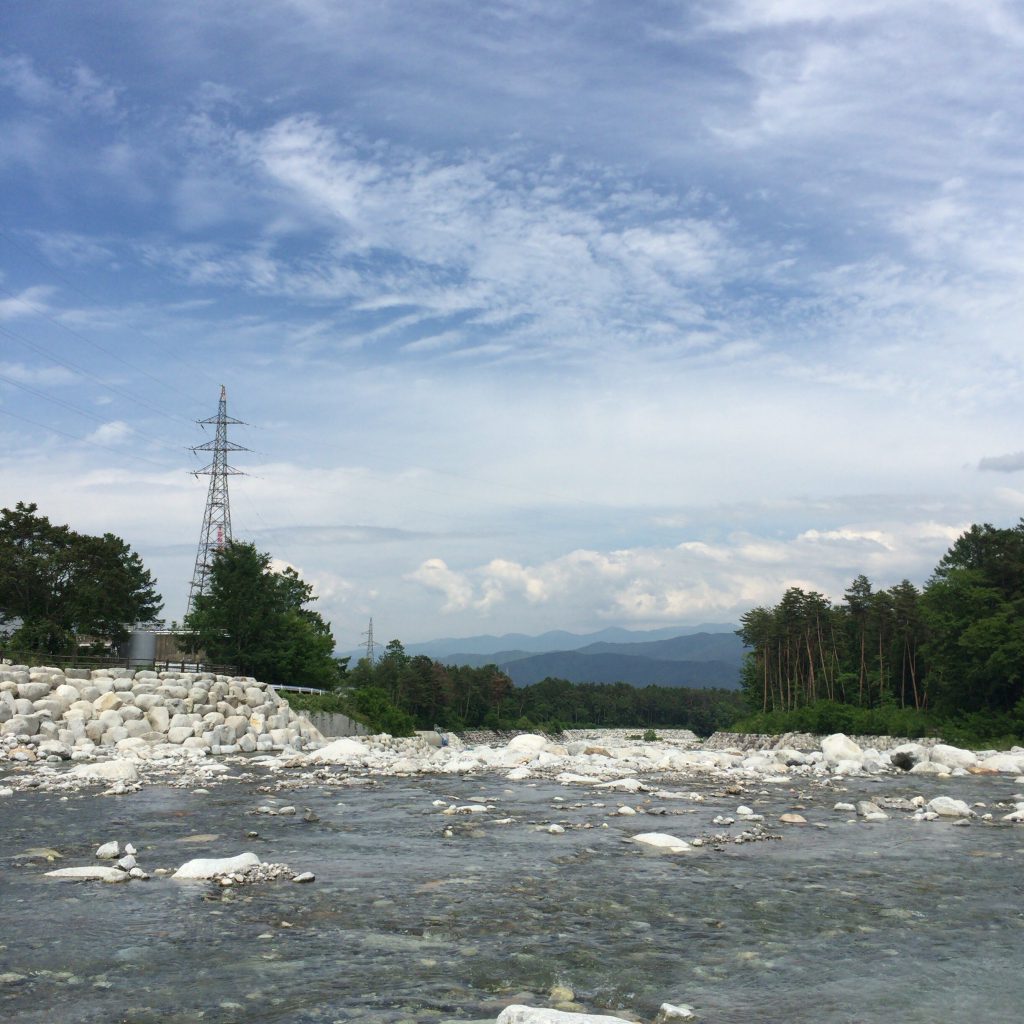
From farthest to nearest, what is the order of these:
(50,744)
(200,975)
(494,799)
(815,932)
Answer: (50,744), (494,799), (815,932), (200,975)

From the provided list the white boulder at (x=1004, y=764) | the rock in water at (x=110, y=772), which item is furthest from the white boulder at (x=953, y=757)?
the rock in water at (x=110, y=772)

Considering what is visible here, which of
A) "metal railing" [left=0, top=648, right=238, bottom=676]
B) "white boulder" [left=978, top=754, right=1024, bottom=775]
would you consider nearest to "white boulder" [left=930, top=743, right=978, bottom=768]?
"white boulder" [left=978, top=754, right=1024, bottom=775]

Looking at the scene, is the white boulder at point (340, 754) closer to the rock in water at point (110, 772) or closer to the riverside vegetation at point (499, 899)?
the riverside vegetation at point (499, 899)

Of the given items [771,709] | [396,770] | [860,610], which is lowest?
[771,709]

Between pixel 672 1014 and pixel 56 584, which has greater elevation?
pixel 56 584

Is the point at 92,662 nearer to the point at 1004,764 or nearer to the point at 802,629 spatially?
the point at 1004,764

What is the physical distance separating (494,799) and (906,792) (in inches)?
341

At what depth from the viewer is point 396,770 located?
2027 cm

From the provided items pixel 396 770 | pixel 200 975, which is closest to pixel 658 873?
pixel 200 975

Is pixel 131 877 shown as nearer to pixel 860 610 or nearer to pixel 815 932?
pixel 815 932

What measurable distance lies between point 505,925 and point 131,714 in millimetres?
21901

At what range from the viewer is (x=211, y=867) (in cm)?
830

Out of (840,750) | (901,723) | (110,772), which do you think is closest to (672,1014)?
(110,772)

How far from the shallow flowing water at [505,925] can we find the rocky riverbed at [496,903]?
3cm
